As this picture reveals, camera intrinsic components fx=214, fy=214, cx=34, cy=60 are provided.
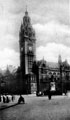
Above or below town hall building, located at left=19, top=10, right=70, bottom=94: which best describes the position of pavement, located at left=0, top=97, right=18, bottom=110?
below

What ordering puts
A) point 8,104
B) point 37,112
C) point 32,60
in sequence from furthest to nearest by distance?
1. point 32,60
2. point 8,104
3. point 37,112

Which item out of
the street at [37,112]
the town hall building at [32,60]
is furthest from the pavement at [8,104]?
the town hall building at [32,60]

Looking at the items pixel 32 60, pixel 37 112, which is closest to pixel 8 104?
pixel 37 112

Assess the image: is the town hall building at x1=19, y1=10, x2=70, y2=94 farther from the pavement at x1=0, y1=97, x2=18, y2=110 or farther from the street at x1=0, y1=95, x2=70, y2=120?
the street at x1=0, y1=95, x2=70, y2=120

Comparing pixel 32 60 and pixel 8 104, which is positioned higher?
pixel 32 60

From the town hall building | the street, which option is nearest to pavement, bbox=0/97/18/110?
the street

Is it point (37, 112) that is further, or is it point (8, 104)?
point (8, 104)

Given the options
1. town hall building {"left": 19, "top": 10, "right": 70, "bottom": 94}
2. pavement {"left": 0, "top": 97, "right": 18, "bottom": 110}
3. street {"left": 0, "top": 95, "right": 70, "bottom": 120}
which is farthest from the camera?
town hall building {"left": 19, "top": 10, "right": 70, "bottom": 94}

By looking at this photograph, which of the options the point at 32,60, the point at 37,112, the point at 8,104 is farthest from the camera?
the point at 32,60

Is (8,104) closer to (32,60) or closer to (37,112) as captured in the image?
(37,112)

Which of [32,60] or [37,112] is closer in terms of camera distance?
[37,112]

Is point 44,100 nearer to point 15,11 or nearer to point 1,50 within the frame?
point 1,50

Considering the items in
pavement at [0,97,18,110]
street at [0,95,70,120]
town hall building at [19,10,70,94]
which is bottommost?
street at [0,95,70,120]
